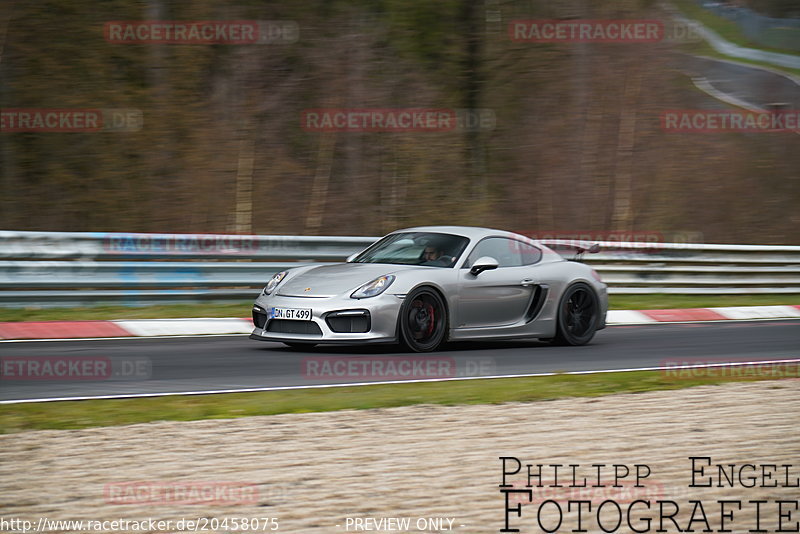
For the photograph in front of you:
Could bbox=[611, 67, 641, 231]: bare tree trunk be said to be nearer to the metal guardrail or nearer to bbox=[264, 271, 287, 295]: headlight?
the metal guardrail

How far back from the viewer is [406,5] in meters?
24.5

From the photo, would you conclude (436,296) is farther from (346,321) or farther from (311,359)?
(311,359)

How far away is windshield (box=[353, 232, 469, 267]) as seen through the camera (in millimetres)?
10023

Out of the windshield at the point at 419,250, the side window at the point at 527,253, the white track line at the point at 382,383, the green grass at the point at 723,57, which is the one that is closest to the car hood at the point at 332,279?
the windshield at the point at 419,250

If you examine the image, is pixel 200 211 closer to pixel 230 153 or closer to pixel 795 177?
pixel 230 153

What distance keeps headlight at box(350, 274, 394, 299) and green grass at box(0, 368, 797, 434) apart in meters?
1.60

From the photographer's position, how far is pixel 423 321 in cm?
959

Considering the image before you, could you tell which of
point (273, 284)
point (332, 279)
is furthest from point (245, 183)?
point (332, 279)

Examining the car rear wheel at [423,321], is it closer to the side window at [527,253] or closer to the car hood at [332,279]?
the car hood at [332,279]

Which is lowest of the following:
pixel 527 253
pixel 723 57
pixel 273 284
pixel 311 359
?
pixel 311 359

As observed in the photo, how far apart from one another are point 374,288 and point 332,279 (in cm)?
46

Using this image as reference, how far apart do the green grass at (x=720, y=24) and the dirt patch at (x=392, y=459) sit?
32750mm

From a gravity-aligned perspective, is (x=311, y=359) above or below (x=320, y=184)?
below

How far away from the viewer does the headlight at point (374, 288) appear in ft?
30.3
